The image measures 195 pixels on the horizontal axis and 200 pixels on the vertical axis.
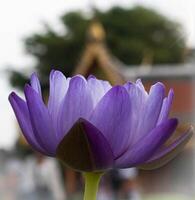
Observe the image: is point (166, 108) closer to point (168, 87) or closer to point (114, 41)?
point (168, 87)

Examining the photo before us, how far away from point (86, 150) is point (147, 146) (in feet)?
0.10

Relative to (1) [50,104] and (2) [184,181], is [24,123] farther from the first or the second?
(2) [184,181]

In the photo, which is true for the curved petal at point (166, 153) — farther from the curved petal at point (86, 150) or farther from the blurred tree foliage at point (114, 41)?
the blurred tree foliage at point (114, 41)

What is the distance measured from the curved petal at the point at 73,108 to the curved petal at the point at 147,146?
29mm

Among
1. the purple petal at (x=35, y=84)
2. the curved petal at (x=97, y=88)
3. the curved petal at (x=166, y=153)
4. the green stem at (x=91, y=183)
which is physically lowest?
the green stem at (x=91, y=183)

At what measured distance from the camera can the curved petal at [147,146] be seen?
359 mm

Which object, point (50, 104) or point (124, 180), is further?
point (124, 180)

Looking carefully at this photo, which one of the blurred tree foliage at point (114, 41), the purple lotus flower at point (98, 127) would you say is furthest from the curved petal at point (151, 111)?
the blurred tree foliage at point (114, 41)

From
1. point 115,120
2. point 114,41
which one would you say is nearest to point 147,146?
point 115,120

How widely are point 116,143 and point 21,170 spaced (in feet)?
19.1

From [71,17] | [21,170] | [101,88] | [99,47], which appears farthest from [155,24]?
[101,88]

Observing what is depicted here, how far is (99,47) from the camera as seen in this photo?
10461 mm

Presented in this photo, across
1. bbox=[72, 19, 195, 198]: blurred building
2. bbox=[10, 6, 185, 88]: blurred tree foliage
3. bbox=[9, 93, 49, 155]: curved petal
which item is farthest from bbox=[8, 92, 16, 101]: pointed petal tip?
bbox=[10, 6, 185, 88]: blurred tree foliage

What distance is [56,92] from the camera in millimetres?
390
